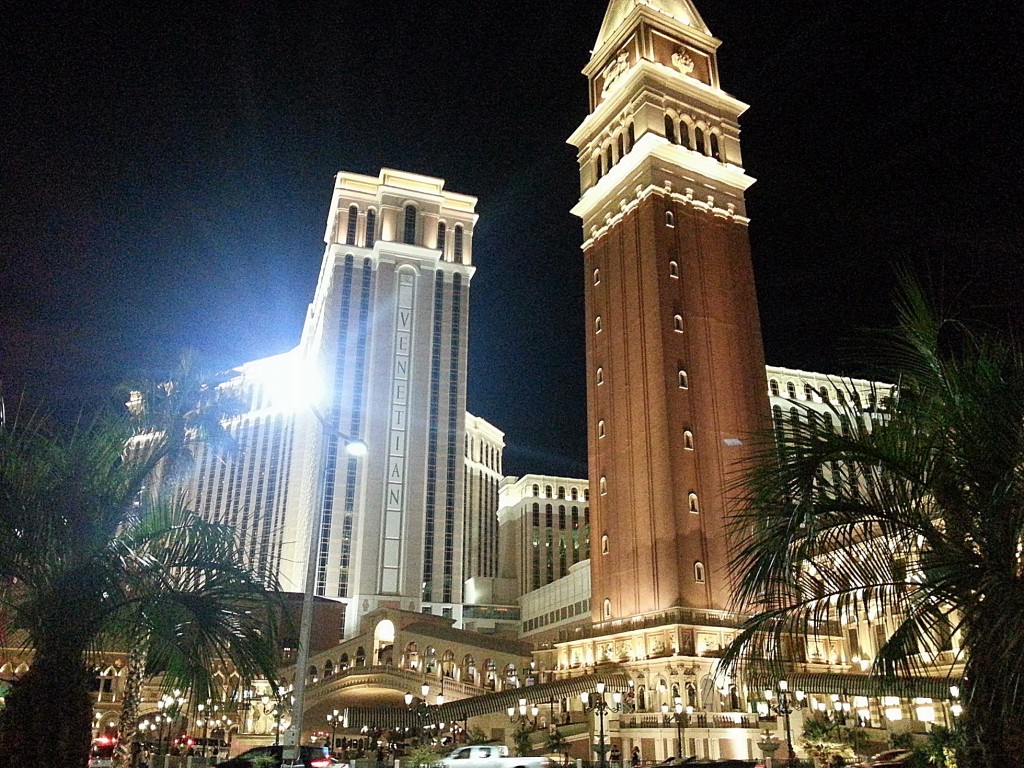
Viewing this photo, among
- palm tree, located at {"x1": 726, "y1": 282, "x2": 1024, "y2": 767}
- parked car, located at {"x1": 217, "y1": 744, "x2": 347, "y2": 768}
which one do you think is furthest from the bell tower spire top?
palm tree, located at {"x1": 726, "y1": 282, "x2": 1024, "y2": 767}

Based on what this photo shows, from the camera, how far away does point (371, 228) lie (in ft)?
389

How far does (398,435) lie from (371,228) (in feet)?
99.9

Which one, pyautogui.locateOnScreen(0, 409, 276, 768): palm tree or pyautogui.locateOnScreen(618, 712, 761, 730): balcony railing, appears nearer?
pyautogui.locateOnScreen(0, 409, 276, 768): palm tree

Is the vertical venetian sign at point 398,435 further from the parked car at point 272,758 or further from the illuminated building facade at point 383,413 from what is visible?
the parked car at point 272,758

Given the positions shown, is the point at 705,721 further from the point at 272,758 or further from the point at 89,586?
the point at 89,586

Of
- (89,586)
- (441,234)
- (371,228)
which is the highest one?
(441,234)

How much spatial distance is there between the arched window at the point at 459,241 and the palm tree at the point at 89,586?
362ft

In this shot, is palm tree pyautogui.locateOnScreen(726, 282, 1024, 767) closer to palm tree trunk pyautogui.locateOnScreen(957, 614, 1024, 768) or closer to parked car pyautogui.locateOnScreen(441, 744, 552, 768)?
palm tree trunk pyautogui.locateOnScreen(957, 614, 1024, 768)

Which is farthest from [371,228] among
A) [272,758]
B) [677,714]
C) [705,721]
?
[272,758]

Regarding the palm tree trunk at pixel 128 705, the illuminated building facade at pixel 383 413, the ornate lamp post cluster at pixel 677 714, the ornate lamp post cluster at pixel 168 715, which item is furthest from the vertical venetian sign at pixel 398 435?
the palm tree trunk at pixel 128 705

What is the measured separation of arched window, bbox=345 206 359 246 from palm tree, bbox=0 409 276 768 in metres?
107

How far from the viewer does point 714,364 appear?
219ft

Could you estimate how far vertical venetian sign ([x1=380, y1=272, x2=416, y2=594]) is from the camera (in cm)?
10281

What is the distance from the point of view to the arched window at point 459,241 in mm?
121244
